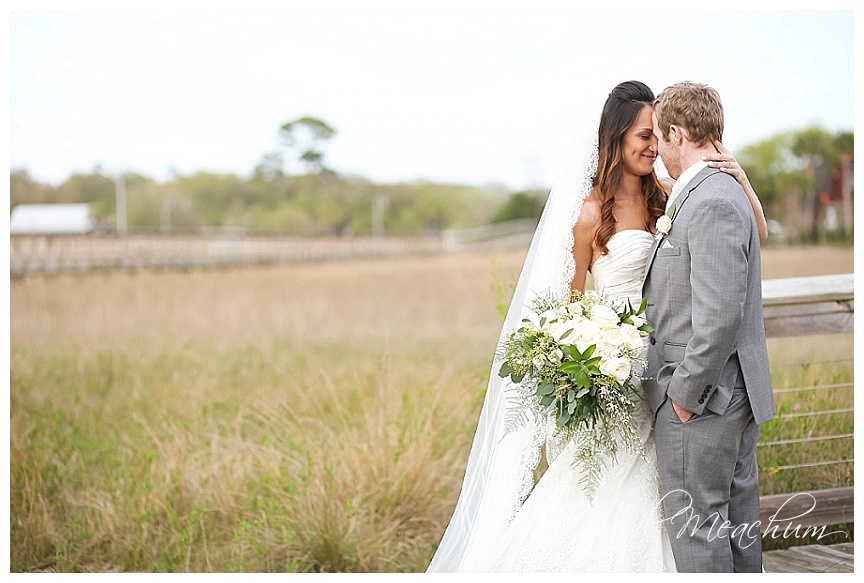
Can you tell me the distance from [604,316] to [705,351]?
0.32m

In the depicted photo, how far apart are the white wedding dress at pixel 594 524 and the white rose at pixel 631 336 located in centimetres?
30

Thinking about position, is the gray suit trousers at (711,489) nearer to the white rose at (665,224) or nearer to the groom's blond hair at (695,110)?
the white rose at (665,224)

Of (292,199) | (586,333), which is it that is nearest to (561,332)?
(586,333)

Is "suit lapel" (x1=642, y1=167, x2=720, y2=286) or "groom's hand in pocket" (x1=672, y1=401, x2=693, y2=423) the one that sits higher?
"suit lapel" (x1=642, y1=167, x2=720, y2=286)

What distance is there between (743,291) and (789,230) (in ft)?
53.1

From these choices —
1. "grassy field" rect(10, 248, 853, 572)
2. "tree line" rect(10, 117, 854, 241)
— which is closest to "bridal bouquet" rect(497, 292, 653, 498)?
"grassy field" rect(10, 248, 853, 572)

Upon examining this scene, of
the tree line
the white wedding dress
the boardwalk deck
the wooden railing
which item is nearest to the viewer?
the white wedding dress

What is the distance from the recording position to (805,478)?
398cm

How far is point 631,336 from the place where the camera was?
2.51 meters

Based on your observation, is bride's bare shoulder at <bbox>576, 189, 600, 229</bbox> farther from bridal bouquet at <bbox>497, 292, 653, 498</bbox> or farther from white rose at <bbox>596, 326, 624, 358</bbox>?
white rose at <bbox>596, 326, 624, 358</bbox>

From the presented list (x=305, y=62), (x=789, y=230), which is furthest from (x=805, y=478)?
(x=305, y=62)

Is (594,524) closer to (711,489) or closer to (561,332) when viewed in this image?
(711,489)

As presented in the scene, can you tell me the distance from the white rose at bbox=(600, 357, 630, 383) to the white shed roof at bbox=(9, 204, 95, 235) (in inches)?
1389

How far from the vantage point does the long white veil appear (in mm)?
2887
